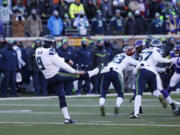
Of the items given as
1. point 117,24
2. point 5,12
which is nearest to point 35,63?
point 5,12

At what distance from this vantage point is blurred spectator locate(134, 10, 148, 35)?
25.8 m

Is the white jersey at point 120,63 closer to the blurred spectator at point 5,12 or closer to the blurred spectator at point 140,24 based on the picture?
the blurred spectator at point 5,12

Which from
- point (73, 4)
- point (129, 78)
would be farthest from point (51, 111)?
point (73, 4)

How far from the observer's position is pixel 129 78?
77.7 feet

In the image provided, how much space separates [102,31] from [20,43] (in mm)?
3533

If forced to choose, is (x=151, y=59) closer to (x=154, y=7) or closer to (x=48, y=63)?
(x=48, y=63)

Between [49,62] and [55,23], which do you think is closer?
[49,62]

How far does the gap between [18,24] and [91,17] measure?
3.31 metres

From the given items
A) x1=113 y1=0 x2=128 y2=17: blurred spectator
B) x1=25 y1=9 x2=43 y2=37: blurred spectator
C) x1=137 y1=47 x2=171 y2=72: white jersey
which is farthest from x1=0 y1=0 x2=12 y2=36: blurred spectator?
x1=137 y1=47 x2=171 y2=72: white jersey

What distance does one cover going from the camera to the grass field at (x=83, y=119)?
460 inches

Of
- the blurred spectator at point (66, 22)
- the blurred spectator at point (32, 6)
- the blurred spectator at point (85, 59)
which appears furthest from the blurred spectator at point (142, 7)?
the blurred spectator at point (85, 59)

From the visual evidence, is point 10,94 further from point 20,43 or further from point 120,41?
point 120,41

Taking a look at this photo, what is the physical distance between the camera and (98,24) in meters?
24.9

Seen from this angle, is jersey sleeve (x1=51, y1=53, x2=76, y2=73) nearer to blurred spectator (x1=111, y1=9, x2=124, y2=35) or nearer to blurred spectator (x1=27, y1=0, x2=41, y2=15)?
blurred spectator (x1=27, y1=0, x2=41, y2=15)
